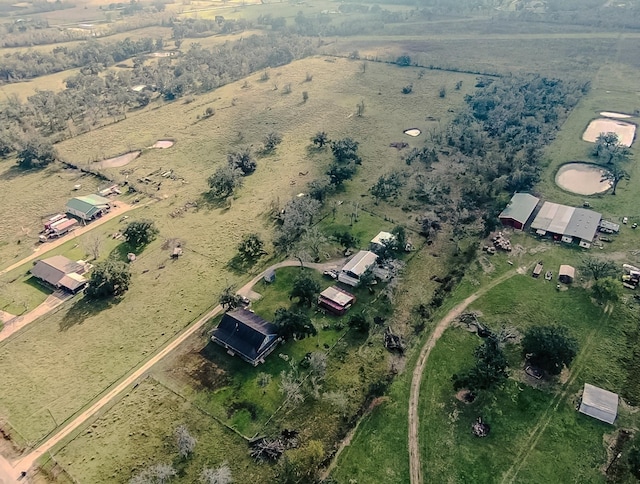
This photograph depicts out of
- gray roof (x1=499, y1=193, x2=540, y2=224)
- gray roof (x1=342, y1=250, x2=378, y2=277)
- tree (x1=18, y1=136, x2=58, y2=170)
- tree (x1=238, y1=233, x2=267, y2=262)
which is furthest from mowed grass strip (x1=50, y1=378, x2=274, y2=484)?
tree (x1=18, y1=136, x2=58, y2=170)

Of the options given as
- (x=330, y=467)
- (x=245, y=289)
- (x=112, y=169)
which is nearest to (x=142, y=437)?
(x=330, y=467)

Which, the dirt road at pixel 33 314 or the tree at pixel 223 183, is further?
the tree at pixel 223 183

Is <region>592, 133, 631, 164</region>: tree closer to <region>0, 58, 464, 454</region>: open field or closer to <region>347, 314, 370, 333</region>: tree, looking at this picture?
<region>0, 58, 464, 454</region>: open field

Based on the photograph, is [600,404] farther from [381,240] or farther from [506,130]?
[506,130]

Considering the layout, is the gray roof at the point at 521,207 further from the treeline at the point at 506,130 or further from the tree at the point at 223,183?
the tree at the point at 223,183

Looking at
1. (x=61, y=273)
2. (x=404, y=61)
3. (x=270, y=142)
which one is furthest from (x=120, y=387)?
(x=404, y=61)

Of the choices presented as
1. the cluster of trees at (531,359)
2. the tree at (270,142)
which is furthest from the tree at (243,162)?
the cluster of trees at (531,359)

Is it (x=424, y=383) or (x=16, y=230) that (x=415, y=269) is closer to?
(x=424, y=383)
